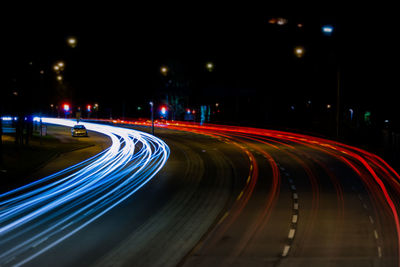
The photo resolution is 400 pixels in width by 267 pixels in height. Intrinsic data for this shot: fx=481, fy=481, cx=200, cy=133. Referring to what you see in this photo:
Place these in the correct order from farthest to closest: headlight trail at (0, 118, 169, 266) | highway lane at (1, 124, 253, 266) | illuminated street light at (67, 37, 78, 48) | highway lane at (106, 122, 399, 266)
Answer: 1. illuminated street light at (67, 37, 78, 48)
2. headlight trail at (0, 118, 169, 266)
3. highway lane at (106, 122, 399, 266)
4. highway lane at (1, 124, 253, 266)

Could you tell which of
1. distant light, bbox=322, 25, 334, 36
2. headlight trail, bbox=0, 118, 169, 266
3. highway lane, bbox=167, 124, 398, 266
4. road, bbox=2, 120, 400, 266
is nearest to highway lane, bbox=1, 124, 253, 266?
road, bbox=2, 120, 400, 266

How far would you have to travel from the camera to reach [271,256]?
9.92m

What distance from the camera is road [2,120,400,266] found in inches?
388

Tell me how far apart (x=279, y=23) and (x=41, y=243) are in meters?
16.5

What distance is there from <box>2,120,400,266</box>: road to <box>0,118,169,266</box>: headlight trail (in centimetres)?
47

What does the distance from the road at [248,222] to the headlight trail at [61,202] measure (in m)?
0.47

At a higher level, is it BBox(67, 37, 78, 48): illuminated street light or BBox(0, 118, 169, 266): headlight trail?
BBox(67, 37, 78, 48): illuminated street light

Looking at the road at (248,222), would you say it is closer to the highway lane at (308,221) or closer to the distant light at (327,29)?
the highway lane at (308,221)

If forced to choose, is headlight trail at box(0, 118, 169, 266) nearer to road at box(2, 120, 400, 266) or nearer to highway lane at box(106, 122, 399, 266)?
road at box(2, 120, 400, 266)

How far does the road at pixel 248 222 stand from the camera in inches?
388

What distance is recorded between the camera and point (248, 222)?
1316 centimetres

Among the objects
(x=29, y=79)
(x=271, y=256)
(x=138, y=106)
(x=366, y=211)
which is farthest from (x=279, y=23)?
(x=138, y=106)

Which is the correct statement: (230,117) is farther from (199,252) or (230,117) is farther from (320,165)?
(199,252)

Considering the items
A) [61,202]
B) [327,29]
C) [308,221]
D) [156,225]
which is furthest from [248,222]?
[327,29]
